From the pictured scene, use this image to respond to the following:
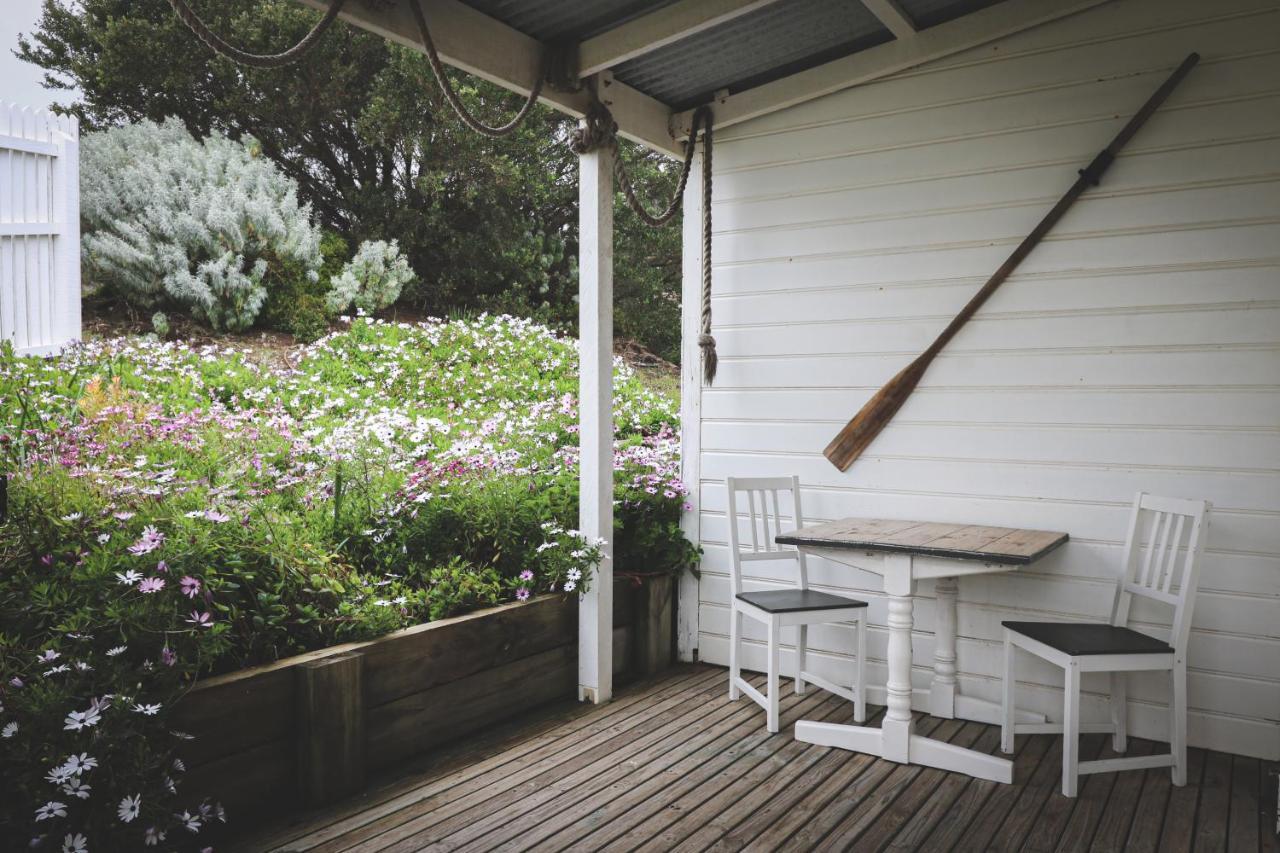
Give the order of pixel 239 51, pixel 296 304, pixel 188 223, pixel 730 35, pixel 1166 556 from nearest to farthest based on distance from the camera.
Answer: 1. pixel 239 51
2. pixel 1166 556
3. pixel 730 35
4. pixel 188 223
5. pixel 296 304

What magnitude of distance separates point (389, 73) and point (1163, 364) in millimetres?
7255

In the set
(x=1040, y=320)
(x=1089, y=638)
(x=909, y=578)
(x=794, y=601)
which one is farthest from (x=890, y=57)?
(x=1089, y=638)

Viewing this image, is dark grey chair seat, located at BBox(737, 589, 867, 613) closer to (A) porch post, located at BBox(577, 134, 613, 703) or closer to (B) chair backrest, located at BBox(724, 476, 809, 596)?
(B) chair backrest, located at BBox(724, 476, 809, 596)

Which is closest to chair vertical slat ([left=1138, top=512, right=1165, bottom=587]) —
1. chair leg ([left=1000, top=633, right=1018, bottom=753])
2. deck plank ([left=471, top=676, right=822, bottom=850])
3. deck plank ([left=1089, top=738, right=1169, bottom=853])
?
chair leg ([left=1000, top=633, right=1018, bottom=753])

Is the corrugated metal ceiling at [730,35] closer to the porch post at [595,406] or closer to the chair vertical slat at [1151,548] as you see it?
the porch post at [595,406]

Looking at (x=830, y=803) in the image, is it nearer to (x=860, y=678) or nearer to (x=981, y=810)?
(x=981, y=810)

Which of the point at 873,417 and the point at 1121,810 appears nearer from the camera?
the point at 1121,810

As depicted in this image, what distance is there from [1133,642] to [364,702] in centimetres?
239

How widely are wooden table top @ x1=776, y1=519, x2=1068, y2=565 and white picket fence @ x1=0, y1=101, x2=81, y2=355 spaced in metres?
4.78

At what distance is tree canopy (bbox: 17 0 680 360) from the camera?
8422 mm

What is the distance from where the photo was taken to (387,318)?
7797 millimetres

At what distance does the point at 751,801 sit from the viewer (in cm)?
269

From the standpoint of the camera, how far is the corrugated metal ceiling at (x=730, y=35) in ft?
10.3

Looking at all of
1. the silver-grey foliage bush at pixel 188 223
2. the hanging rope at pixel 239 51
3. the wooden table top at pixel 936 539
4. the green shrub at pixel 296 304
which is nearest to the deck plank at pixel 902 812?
the wooden table top at pixel 936 539
